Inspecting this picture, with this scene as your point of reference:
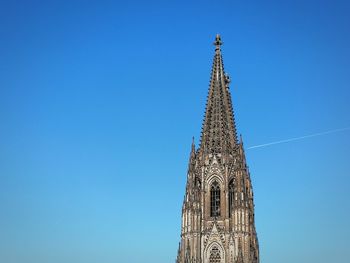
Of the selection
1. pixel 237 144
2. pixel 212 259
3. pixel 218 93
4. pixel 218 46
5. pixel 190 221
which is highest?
pixel 218 46

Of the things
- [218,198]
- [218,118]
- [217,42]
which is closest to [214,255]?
[218,198]

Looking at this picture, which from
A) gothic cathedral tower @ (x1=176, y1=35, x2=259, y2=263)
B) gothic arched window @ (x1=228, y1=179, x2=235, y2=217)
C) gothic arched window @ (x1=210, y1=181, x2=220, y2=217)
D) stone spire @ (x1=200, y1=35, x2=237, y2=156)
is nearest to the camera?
gothic cathedral tower @ (x1=176, y1=35, x2=259, y2=263)

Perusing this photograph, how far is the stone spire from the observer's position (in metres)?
75.4

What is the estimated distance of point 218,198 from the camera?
71188 millimetres

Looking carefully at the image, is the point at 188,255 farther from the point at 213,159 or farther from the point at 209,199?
the point at 213,159

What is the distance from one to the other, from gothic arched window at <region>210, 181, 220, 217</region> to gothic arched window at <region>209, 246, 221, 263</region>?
14.8 ft

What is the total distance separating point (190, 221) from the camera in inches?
2726

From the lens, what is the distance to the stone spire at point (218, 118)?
247 ft

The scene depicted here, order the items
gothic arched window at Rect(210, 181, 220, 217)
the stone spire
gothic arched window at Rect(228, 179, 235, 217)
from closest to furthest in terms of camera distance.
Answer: gothic arched window at Rect(228, 179, 235, 217) < gothic arched window at Rect(210, 181, 220, 217) < the stone spire

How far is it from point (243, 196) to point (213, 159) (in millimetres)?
6663

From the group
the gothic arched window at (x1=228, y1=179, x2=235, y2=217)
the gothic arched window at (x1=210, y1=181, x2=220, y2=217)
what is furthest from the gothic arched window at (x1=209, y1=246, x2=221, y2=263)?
the gothic arched window at (x1=228, y1=179, x2=235, y2=217)

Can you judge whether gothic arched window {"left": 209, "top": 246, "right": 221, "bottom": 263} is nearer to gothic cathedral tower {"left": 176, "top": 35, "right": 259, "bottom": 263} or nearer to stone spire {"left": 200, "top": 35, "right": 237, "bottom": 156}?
gothic cathedral tower {"left": 176, "top": 35, "right": 259, "bottom": 263}

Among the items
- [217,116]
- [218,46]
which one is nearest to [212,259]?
[217,116]

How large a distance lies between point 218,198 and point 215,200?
1.49 ft
